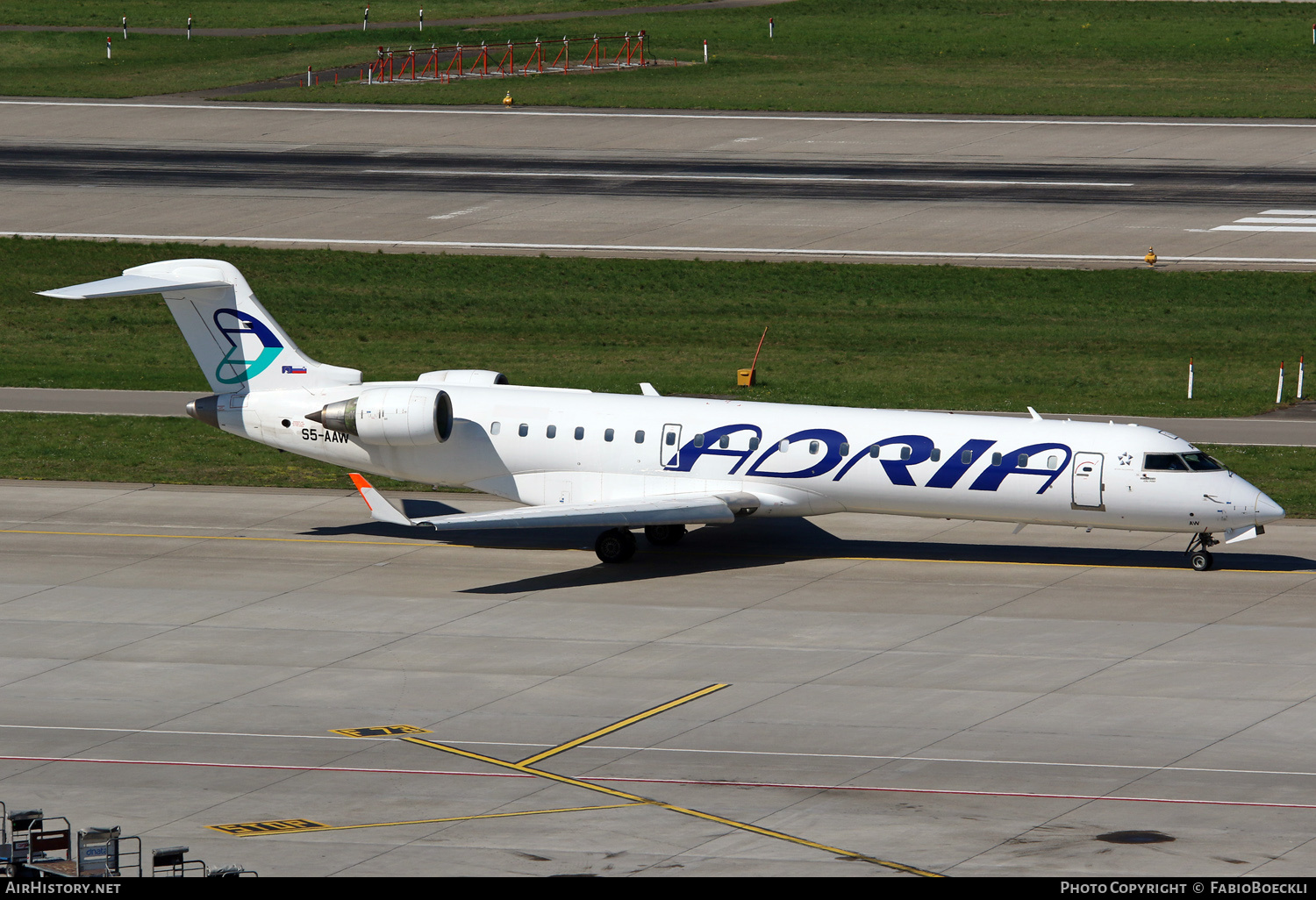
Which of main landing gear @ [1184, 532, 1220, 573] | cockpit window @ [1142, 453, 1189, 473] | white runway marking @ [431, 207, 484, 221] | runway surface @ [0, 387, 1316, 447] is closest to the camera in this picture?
cockpit window @ [1142, 453, 1189, 473]

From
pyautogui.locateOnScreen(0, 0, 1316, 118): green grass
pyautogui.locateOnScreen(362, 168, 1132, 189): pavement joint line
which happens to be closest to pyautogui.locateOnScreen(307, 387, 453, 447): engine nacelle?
pyautogui.locateOnScreen(362, 168, 1132, 189): pavement joint line

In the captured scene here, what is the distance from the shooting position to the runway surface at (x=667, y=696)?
22.0 m

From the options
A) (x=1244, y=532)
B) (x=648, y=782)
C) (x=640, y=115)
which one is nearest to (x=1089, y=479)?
(x=1244, y=532)

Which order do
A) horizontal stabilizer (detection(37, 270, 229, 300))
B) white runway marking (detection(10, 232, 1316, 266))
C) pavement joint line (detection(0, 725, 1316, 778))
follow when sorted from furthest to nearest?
white runway marking (detection(10, 232, 1316, 266)), horizontal stabilizer (detection(37, 270, 229, 300)), pavement joint line (detection(0, 725, 1316, 778))

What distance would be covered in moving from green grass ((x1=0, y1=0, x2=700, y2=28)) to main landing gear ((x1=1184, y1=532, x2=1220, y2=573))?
83595 mm

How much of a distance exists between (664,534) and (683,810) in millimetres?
14562

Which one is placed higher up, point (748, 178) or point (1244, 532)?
point (748, 178)

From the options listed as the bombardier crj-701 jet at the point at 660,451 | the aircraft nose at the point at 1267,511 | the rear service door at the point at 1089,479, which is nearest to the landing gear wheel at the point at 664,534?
the bombardier crj-701 jet at the point at 660,451

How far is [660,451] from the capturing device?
36000mm

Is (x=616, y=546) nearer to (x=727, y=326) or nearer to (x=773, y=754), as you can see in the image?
(x=773, y=754)

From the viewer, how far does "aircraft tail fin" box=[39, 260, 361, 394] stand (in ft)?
123

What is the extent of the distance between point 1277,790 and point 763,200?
46.9 m

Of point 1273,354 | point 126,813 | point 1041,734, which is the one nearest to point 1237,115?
point 1273,354

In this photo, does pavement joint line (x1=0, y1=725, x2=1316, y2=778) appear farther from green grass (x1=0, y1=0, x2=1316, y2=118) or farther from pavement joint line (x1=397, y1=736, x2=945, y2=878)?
green grass (x1=0, y1=0, x2=1316, y2=118)
